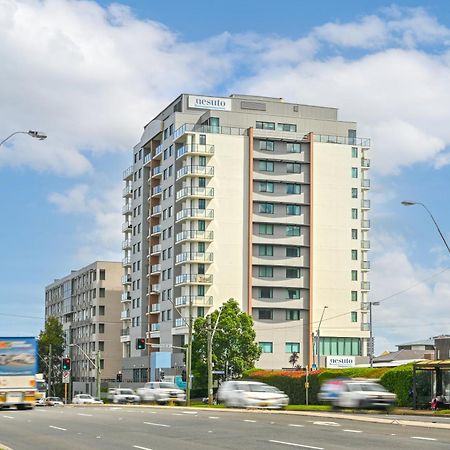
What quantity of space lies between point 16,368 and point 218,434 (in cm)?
2207

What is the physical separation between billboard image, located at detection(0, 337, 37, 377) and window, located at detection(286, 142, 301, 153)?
7120 cm

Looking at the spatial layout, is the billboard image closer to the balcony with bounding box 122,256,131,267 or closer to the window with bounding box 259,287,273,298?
the window with bounding box 259,287,273,298

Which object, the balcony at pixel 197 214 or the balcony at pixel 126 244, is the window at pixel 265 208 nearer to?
the balcony at pixel 197 214

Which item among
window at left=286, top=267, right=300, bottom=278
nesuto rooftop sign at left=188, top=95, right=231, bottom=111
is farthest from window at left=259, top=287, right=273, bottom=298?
nesuto rooftop sign at left=188, top=95, right=231, bottom=111

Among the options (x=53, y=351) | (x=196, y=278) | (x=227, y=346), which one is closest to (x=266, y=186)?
(x=196, y=278)

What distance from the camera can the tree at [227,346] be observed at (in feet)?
299

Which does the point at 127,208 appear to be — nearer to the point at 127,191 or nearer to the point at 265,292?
the point at 127,191

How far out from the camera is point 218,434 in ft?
85.3

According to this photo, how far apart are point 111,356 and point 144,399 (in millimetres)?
76982

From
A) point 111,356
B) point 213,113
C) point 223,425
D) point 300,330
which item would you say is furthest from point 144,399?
point 111,356

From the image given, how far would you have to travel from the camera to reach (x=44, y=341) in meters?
143

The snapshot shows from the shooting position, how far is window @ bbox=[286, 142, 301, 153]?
11350 centimetres

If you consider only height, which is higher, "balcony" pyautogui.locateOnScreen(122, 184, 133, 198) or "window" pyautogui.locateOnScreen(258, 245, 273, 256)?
"balcony" pyautogui.locateOnScreen(122, 184, 133, 198)

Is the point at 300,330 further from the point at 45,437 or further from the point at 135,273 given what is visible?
the point at 45,437
